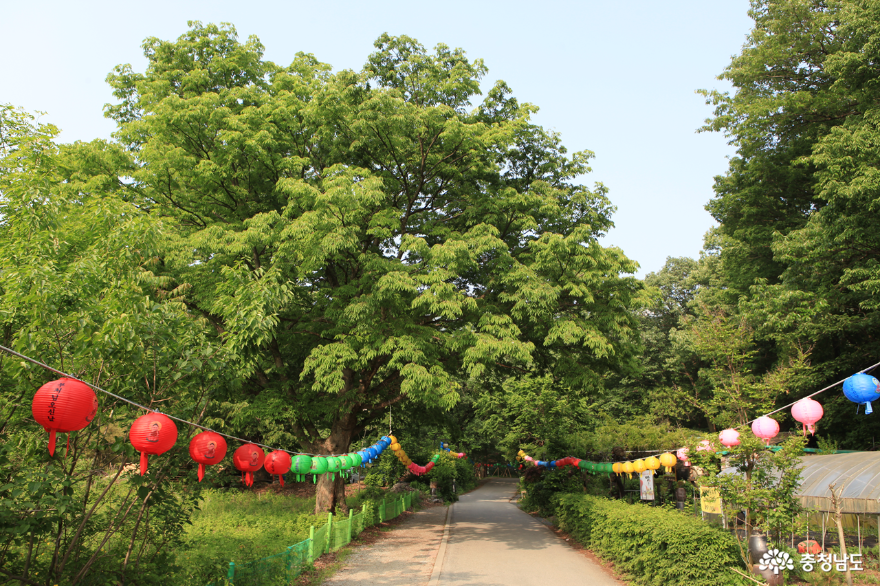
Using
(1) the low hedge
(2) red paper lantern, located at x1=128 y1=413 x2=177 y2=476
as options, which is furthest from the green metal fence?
(1) the low hedge

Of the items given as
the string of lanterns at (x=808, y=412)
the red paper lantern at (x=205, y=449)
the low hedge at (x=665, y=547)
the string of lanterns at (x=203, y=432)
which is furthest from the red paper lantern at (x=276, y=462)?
the string of lanterns at (x=808, y=412)

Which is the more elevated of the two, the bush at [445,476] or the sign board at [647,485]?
the sign board at [647,485]

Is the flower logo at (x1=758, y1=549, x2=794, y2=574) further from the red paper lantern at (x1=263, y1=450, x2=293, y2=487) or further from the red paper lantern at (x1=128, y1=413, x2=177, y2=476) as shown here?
the red paper lantern at (x1=128, y1=413, x2=177, y2=476)

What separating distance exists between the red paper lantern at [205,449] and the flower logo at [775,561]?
8.37 m

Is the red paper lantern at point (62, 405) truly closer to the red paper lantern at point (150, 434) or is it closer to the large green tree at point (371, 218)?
the red paper lantern at point (150, 434)

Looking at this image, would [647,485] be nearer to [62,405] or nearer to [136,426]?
[136,426]

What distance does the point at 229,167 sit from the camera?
13.1 meters

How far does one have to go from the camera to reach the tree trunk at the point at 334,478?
15.8 metres

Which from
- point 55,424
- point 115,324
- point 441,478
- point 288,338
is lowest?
point 441,478

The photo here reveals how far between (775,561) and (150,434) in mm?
9142

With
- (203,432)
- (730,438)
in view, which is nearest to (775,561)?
(730,438)

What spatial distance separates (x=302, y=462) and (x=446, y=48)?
12.0 meters

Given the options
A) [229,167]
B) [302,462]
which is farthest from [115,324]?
[229,167]

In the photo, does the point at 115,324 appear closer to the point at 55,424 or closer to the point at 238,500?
the point at 55,424
